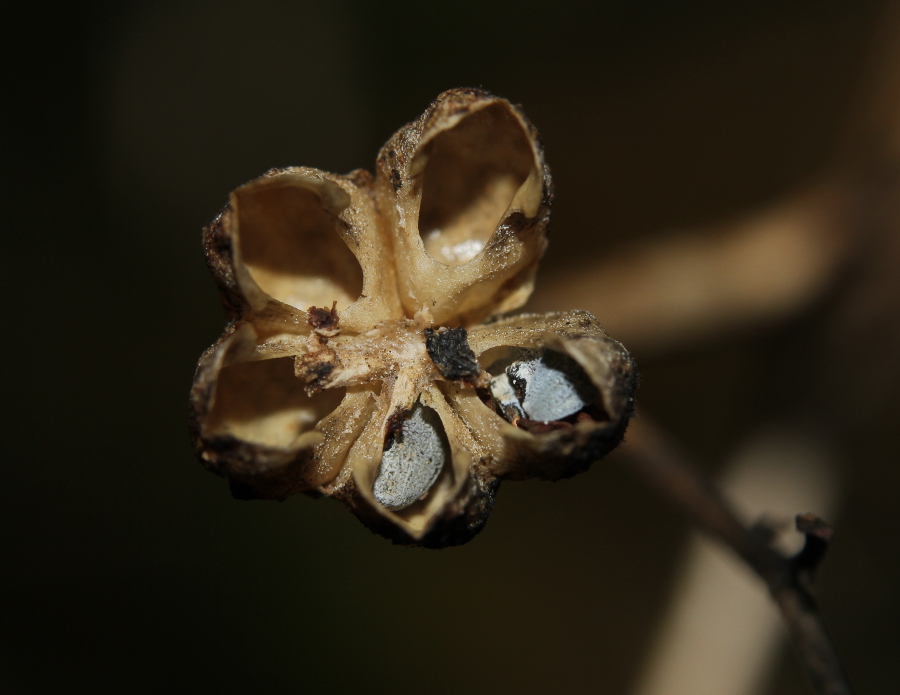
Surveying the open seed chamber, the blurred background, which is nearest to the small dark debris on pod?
the open seed chamber

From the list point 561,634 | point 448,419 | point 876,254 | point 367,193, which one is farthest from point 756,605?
point 367,193

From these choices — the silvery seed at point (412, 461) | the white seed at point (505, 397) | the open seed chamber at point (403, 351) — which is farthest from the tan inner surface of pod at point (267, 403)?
the white seed at point (505, 397)

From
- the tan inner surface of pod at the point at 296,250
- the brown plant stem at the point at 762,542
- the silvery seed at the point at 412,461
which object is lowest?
the brown plant stem at the point at 762,542

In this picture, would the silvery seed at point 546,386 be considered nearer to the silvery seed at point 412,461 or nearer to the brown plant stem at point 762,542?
the silvery seed at point 412,461

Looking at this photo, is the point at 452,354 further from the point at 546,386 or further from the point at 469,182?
the point at 469,182

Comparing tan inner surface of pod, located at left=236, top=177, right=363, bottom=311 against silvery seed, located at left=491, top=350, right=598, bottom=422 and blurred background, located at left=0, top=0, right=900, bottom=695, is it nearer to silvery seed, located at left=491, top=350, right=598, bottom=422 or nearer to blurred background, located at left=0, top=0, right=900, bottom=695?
silvery seed, located at left=491, top=350, right=598, bottom=422

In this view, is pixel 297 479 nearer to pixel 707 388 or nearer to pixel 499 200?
pixel 499 200
